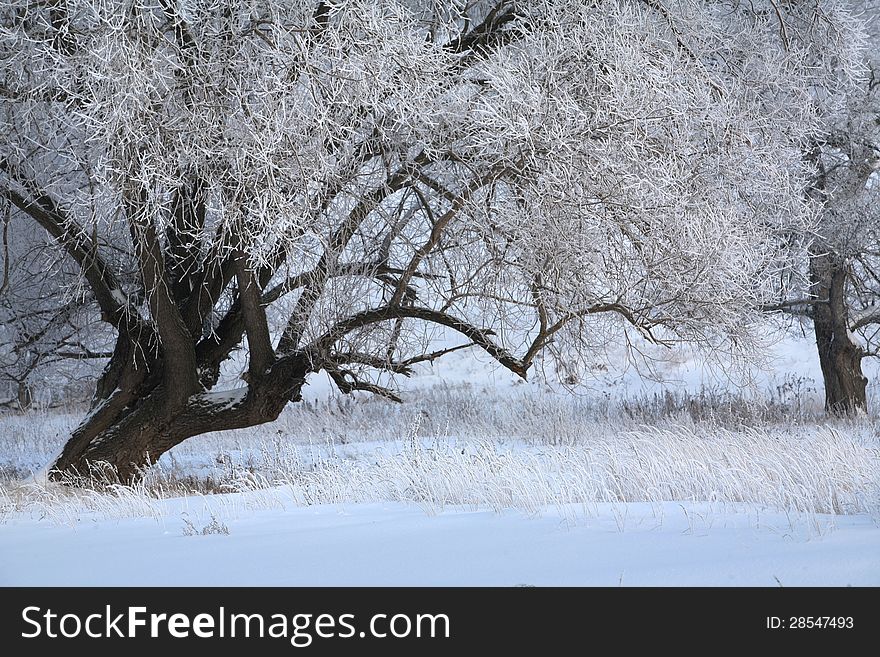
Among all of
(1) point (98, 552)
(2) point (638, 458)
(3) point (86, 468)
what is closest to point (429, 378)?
(3) point (86, 468)

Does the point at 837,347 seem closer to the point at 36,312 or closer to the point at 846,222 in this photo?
the point at 846,222

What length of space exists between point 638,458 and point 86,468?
492 centimetres

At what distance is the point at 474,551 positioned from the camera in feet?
11.8

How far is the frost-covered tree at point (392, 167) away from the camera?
18.3ft

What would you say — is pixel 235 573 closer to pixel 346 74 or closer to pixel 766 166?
pixel 346 74

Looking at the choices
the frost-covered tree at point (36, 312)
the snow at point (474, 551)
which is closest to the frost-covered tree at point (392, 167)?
the frost-covered tree at point (36, 312)

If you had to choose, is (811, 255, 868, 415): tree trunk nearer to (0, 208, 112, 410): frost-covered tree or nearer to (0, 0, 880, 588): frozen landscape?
(0, 0, 880, 588): frozen landscape

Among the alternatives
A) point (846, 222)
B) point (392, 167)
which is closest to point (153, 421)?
point (392, 167)

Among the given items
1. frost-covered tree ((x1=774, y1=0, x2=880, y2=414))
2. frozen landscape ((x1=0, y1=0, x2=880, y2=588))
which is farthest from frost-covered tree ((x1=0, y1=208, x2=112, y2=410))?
frost-covered tree ((x1=774, y1=0, x2=880, y2=414))

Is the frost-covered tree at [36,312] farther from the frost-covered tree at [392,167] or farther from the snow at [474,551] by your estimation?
the snow at [474,551]

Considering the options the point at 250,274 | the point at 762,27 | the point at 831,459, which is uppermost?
the point at 762,27

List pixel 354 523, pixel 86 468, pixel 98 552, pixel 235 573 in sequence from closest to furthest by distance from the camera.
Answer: pixel 235 573, pixel 98 552, pixel 354 523, pixel 86 468

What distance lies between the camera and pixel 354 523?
4.48 m

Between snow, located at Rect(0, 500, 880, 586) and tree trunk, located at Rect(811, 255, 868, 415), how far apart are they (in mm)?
8341
